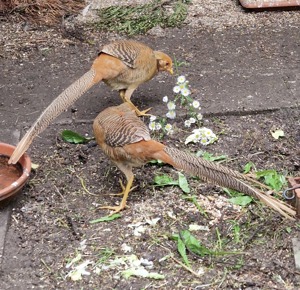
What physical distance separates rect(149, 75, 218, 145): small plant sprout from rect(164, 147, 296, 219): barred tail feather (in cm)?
93

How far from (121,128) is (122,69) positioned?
105 cm

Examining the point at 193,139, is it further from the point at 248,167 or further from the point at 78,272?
the point at 78,272

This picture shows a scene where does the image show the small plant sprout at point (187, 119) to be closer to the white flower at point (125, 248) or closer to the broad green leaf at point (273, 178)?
the broad green leaf at point (273, 178)

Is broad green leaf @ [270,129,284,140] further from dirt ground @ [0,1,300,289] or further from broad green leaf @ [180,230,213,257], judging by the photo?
broad green leaf @ [180,230,213,257]

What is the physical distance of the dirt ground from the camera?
3980 millimetres

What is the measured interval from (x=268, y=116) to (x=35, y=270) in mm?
2384

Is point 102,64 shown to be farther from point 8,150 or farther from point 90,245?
point 90,245

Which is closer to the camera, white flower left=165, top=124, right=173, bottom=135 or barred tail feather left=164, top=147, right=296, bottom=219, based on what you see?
barred tail feather left=164, top=147, right=296, bottom=219

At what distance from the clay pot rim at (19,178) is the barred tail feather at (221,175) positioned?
0.95 metres

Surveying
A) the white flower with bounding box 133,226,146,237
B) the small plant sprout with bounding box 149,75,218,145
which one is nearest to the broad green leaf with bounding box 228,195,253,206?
the white flower with bounding box 133,226,146,237

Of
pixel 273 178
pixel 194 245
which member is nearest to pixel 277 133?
pixel 273 178

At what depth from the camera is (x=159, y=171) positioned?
15.9 feet

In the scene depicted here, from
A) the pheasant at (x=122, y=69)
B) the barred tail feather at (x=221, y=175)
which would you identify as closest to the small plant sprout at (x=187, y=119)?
the pheasant at (x=122, y=69)

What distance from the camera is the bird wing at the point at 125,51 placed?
17.7ft
